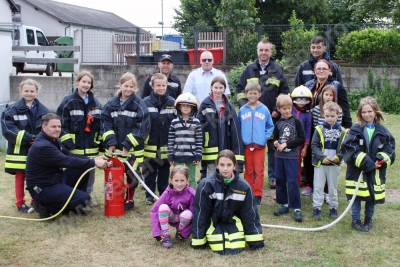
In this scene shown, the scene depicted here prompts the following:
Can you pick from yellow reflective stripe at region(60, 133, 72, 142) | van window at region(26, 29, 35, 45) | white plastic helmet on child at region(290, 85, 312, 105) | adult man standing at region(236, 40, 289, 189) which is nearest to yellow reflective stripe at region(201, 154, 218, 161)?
adult man standing at region(236, 40, 289, 189)

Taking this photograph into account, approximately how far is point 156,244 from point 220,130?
1.83m

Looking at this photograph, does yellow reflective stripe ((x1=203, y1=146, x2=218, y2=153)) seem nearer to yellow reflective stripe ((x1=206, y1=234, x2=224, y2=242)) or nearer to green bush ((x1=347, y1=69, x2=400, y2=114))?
yellow reflective stripe ((x1=206, y1=234, x2=224, y2=242))

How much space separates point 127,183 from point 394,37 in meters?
11.0

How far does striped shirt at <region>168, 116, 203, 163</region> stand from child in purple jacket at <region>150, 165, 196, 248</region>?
0.94m

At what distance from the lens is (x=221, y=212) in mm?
4859

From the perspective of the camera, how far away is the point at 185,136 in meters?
6.12

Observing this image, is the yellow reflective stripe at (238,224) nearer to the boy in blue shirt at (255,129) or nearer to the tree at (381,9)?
the boy in blue shirt at (255,129)

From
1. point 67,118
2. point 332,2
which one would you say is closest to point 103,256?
point 67,118

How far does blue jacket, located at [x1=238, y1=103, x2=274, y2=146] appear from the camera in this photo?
6.21 meters

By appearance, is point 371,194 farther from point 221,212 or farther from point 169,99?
point 169,99

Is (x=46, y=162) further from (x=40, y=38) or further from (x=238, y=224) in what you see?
(x=40, y=38)

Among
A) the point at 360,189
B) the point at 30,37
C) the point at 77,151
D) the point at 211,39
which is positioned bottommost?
the point at 360,189

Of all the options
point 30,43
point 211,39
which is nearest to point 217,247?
point 211,39

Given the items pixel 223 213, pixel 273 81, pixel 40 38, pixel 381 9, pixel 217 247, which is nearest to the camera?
pixel 217 247
